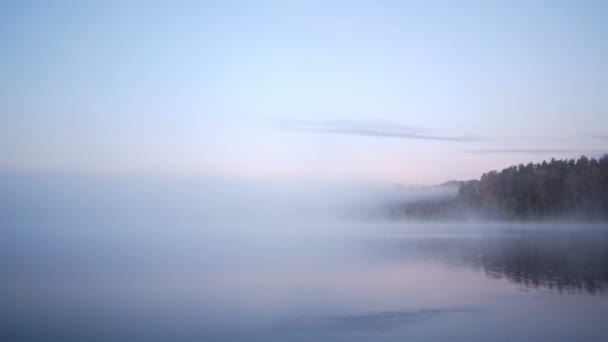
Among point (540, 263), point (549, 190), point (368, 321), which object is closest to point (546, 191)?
point (549, 190)

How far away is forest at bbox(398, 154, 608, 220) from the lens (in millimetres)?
83250

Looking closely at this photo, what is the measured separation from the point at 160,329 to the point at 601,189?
284 feet

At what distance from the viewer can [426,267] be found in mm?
29156

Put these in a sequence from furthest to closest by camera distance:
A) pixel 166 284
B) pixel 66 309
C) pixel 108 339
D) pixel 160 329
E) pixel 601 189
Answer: pixel 601 189 < pixel 166 284 < pixel 66 309 < pixel 160 329 < pixel 108 339

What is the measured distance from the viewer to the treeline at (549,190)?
83125 millimetres

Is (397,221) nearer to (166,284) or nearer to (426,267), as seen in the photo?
(426,267)

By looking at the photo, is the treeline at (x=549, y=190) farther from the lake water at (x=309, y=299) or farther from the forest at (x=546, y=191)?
the lake water at (x=309, y=299)

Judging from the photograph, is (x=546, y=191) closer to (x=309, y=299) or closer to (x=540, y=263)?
(x=540, y=263)

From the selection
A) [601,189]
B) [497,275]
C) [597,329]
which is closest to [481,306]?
[597,329]

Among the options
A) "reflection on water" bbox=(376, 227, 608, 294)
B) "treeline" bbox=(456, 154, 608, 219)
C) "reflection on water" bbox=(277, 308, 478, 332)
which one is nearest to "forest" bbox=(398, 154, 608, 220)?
"treeline" bbox=(456, 154, 608, 219)

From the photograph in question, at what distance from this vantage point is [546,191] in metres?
89.4

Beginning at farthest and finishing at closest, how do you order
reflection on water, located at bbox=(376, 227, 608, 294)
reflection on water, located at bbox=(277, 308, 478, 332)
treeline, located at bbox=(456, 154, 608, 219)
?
treeline, located at bbox=(456, 154, 608, 219), reflection on water, located at bbox=(376, 227, 608, 294), reflection on water, located at bbox=(277, 308, 478, 332)

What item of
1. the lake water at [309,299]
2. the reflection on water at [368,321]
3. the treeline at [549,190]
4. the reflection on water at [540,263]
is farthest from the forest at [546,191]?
the reflection on water at [368,321]

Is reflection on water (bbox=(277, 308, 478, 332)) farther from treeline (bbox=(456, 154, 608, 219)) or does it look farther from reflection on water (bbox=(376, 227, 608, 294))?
treeline (bbox=(456, 154, 608, 219))
